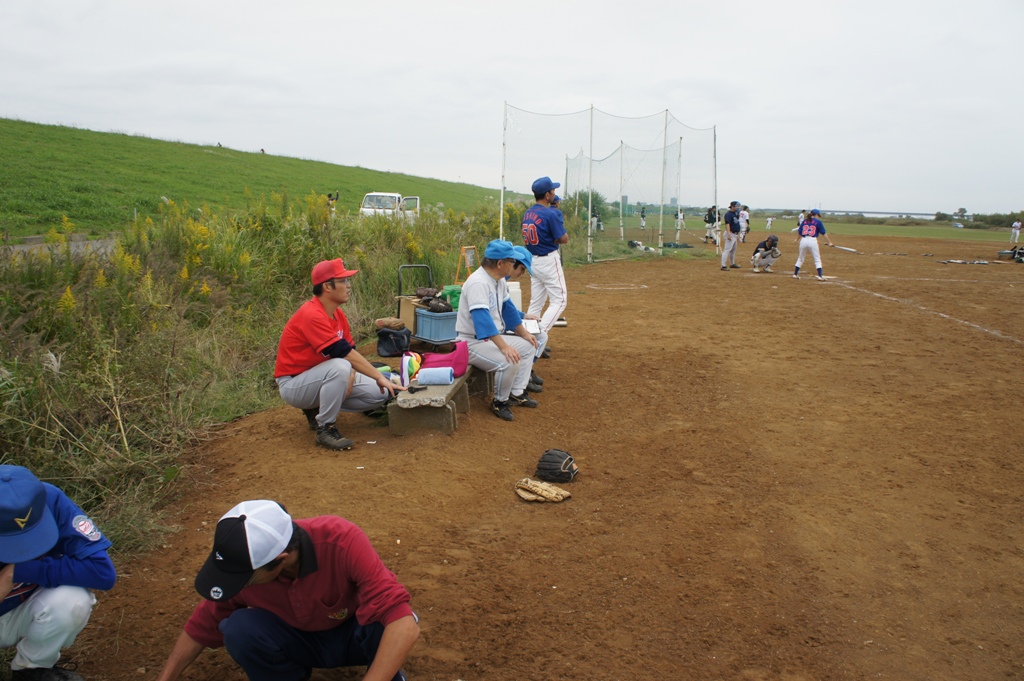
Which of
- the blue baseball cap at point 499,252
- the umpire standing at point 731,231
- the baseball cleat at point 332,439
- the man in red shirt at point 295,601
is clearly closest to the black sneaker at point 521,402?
the blue baseball cap at point 499,252

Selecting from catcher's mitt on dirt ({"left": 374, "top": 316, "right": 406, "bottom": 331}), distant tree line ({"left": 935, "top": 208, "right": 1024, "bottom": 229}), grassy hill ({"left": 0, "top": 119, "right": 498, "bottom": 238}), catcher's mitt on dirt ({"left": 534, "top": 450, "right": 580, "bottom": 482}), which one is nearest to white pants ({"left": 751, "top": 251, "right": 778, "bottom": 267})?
grassy hill ({"left": 0, "top": 119, "right": 498, "bottom": 238})

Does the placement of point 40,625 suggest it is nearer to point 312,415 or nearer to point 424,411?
point 312,415

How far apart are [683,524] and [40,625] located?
3343 mm

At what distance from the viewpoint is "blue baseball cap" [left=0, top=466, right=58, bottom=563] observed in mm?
2637

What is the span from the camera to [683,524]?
14.6 feet

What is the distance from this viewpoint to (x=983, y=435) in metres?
5.98

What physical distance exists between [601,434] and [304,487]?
8.25 ft

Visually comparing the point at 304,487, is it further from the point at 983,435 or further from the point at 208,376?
the point at 983,435

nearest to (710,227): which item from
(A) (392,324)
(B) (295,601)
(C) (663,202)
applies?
(C) (663,202)

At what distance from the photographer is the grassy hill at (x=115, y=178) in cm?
1988

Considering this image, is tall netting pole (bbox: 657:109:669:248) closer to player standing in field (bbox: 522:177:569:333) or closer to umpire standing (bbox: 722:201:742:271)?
umpire standing (bbox: 722:201:742:271)

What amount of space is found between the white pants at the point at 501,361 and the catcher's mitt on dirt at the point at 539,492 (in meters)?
1.44

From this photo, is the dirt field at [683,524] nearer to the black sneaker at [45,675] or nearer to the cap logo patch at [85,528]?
the black sneaker at [45,675]

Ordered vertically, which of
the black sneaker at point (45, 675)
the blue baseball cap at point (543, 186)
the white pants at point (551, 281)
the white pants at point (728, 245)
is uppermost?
the blue baseball cap at point (543, 186)
